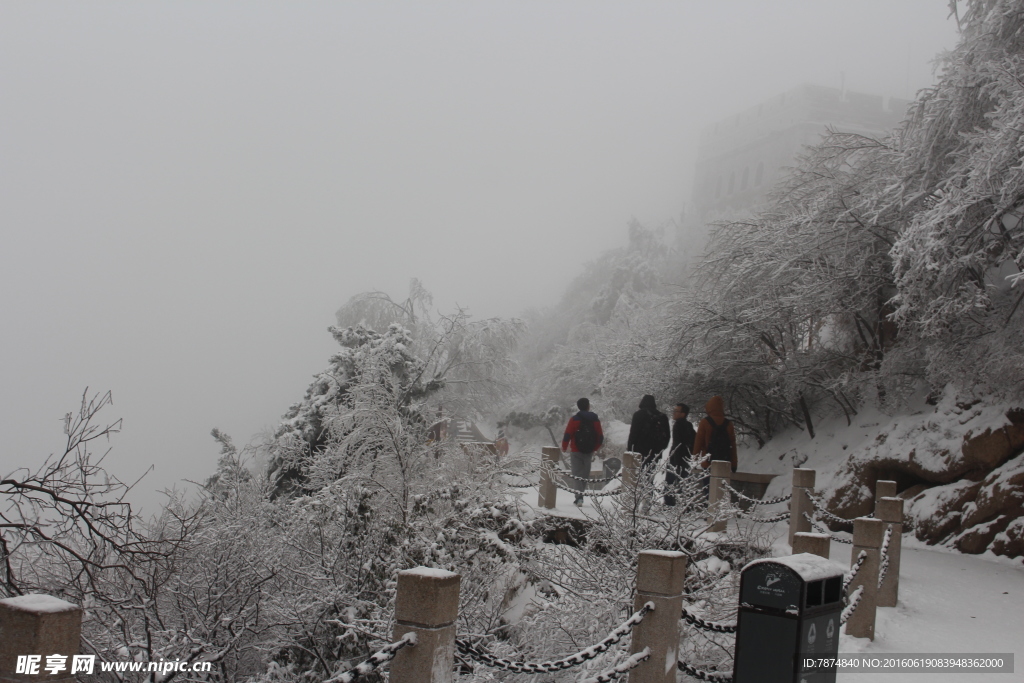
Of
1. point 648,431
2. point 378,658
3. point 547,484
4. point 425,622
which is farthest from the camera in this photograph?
point 648,431

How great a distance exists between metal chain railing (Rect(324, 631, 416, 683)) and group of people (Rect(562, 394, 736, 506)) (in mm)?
8227

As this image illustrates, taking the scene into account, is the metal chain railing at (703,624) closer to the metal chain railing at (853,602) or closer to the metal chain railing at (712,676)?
the metal chain railing at (712,676)

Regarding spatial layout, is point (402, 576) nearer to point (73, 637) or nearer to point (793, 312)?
point (73, 637)

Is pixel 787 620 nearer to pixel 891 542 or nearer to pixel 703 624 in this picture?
pixel 703 624

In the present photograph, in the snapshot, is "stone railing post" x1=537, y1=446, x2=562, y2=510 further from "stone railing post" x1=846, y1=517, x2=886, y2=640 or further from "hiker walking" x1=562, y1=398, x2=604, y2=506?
"stone railing post" x1=846, y1=517, x2=886, y2=640

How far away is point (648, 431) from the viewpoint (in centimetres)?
1166

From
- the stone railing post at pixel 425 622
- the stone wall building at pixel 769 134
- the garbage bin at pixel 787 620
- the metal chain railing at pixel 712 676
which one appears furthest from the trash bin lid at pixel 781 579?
the stone wall building at pixel 769 134

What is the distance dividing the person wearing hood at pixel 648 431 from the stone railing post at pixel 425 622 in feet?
29.0

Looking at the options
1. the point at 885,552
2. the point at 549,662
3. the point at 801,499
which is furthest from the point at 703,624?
the point at 801,499

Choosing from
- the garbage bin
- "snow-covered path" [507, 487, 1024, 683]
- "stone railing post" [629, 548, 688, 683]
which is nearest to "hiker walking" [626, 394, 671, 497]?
"snow-covered path" [507, 487, 1024, 683]

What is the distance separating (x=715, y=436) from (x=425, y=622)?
901cm

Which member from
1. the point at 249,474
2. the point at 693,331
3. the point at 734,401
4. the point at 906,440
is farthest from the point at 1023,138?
the point at 249,474

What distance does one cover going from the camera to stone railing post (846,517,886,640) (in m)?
5.80

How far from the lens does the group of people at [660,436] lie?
11258mm
